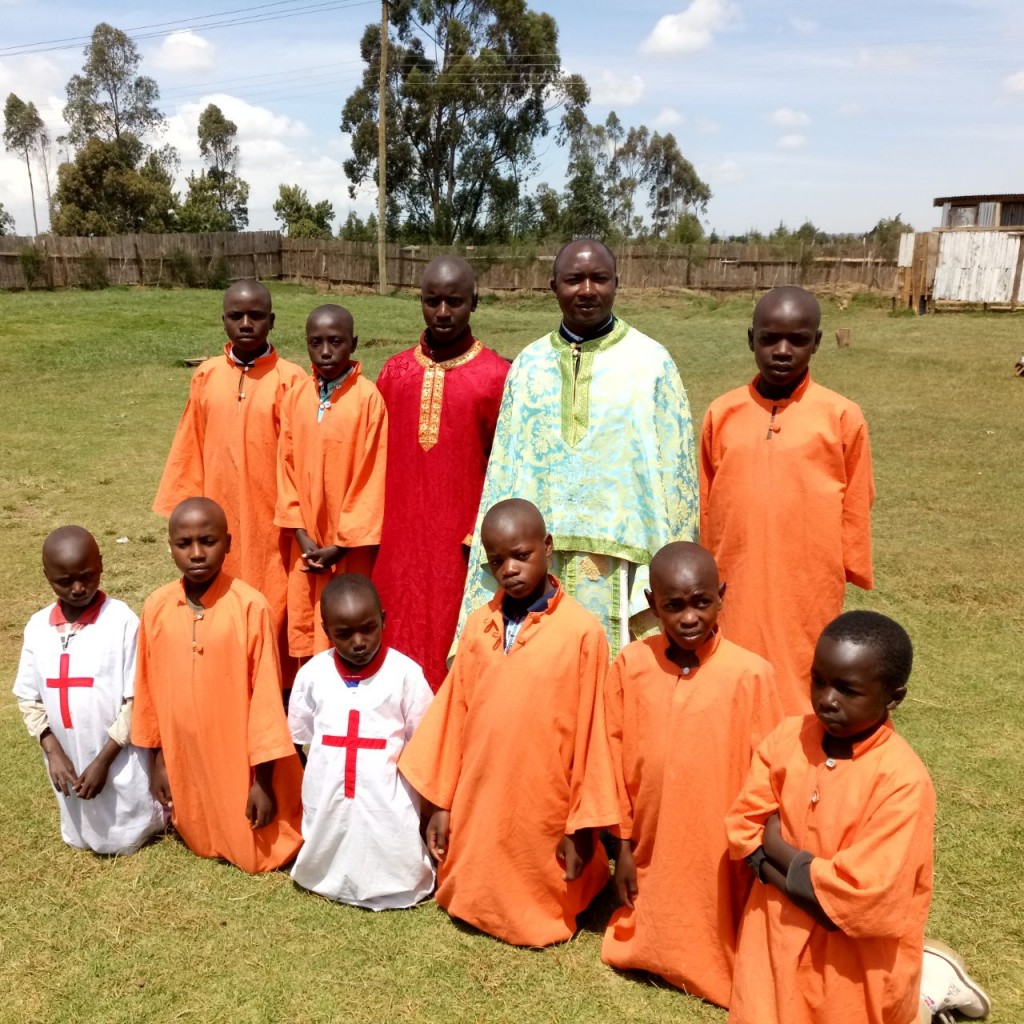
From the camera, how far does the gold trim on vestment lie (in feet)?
12.3

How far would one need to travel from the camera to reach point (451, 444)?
376 cm

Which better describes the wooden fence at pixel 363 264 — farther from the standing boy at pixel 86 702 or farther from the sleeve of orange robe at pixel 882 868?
the sleeve of orange robe at pixel 882 868

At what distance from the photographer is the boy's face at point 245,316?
4035 mm

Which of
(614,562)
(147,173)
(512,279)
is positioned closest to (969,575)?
(614,562)

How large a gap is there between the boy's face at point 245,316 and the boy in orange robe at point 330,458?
28 centimetres

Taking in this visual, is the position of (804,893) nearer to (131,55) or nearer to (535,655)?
(535,655)

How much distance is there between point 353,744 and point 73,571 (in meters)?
1.20

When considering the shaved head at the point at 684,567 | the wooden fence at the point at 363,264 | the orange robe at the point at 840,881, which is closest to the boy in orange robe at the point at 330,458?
the shaved head at the point at 684,567

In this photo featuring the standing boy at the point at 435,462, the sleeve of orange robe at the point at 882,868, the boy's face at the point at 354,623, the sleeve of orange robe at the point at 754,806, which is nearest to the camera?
the sleeve of orange robe at the point at 882,868

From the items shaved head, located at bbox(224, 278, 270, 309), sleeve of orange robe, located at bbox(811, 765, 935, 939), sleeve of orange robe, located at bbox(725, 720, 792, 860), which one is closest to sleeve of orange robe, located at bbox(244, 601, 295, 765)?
shaved head, located at bbox(224, 278, 270, 309)

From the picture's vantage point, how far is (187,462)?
425 cm

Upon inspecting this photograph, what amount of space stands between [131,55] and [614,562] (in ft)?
167

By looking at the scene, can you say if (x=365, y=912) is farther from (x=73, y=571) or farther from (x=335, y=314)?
(x=335, y=314)

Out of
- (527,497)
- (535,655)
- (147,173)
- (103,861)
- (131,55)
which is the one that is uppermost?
(131,55)
